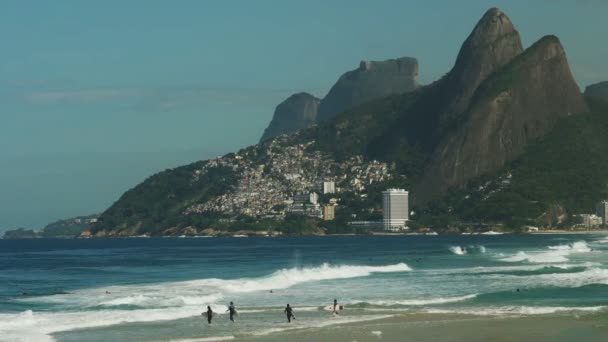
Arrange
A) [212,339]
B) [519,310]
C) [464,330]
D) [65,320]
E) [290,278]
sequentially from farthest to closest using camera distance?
[290,278] → [519,310] → [65,320] → [464,330] → [212,339]

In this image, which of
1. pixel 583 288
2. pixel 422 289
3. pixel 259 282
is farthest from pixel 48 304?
pixel 583 288

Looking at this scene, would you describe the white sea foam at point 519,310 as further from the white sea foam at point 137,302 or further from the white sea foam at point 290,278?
the white sea foam at point 290,278

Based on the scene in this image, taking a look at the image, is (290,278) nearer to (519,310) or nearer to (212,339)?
(519,310)

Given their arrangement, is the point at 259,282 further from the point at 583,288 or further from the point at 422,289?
the point at 583,288

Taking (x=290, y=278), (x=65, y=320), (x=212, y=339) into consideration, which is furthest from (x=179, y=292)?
(x=212, y=339)

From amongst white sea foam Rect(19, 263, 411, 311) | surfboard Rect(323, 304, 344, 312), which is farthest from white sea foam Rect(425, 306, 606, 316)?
white sea foam Rect(19, 263, 411, 311)

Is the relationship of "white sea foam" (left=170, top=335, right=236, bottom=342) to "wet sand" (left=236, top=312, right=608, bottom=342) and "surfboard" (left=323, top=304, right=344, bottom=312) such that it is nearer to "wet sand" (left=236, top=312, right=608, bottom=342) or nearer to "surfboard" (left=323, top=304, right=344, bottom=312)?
"wet sand" (left=236, top=312, right=608, bottom=342)

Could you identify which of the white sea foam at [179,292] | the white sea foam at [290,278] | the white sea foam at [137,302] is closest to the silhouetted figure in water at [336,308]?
the white sea foam at [137,302]

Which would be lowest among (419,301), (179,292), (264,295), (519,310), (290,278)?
(519,310)
